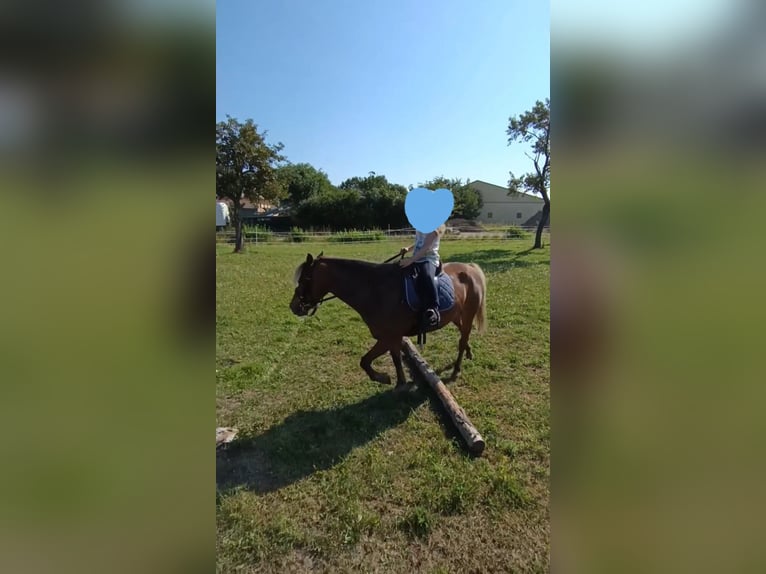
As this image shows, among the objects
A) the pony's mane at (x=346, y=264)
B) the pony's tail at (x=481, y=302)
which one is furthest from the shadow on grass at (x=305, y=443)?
the pony's mane at (x=346, y=264)

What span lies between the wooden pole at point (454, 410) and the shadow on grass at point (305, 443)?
0.26 m

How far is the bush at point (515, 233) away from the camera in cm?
2231

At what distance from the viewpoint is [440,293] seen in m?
4.43

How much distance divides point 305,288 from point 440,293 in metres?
1.65

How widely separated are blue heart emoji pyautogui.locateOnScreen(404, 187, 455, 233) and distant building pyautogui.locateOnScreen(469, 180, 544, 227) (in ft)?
75.3

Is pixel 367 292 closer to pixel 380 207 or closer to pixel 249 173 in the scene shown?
pixel 249 173

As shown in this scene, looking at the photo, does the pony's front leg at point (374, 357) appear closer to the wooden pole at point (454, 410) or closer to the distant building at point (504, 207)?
the wooden pole at point (454, 410)

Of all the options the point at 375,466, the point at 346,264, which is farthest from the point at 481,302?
the point at 375,466

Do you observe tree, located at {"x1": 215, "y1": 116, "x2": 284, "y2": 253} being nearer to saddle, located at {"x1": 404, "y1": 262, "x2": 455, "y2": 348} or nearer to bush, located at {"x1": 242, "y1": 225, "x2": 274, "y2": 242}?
bush, located at {"x1": 242, "y1": 225, "x2": 274, "y2": 242}

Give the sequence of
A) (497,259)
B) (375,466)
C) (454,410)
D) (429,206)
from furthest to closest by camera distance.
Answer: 1. (497,259)
2. (454,410)
3. (375,466)
4. (429,206)

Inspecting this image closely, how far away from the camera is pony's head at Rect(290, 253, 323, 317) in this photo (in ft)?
14.1

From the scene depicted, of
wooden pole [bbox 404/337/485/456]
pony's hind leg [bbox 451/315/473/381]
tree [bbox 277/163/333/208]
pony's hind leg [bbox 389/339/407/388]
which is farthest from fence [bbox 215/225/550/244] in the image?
pony's hind leg [bbox 389/339/407/388]
